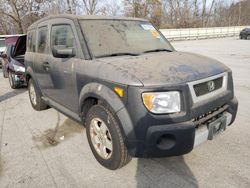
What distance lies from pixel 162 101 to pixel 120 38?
1498 millimetres

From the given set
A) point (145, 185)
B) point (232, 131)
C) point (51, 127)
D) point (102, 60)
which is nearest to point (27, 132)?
point (51, 127)

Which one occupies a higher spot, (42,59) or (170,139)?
(42,59)

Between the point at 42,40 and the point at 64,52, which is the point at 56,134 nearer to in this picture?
the point at 64,52

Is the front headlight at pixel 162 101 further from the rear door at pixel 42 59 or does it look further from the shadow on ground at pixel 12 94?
the shadow on ground at pixel 12 94

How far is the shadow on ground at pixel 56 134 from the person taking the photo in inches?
150

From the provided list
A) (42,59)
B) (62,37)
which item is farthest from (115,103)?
(42,59)

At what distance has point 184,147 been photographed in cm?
248

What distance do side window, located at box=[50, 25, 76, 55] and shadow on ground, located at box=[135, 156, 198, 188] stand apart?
75.6 inches

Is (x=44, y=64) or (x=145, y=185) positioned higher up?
(x=44, y=64)

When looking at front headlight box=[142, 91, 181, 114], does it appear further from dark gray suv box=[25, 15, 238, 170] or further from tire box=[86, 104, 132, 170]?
tire box=[86, 104, 132, 170]

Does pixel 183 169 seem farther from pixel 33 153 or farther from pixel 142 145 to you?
pixel 33 153

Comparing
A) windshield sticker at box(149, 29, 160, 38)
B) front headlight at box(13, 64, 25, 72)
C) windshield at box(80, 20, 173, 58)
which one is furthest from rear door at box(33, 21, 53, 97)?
front headlight at box(13, 64, 25, 72)

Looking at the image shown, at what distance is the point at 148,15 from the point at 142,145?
136ft

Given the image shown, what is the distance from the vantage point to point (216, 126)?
2746mm
